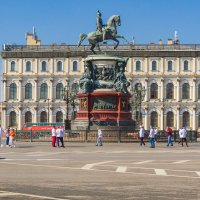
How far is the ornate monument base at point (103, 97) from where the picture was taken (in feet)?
174

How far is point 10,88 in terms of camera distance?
386ft

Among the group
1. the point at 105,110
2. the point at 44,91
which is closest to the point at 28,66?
the point at 44,91

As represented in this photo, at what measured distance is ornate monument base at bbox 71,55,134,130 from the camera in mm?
52903

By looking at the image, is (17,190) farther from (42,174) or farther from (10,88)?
(10,88)

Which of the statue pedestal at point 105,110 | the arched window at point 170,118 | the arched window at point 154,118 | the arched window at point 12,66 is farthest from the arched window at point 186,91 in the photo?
the statue pedestal at point 105,110

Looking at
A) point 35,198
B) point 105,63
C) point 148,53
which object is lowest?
point 35,198

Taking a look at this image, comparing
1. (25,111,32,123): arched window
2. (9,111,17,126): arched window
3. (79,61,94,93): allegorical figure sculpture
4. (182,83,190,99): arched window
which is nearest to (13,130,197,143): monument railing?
(79,61,94,93): allegorical figure sculpture

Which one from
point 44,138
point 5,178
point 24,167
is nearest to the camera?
point 5,178

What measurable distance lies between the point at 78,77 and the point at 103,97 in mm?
63990

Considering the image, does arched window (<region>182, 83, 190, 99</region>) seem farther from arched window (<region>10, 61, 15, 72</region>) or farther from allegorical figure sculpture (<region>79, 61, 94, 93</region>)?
allegorical figure sculpture (<region>79, 61, 94, 93</region>)

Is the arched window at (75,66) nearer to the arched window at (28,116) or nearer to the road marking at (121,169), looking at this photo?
the arched window at (28,116)

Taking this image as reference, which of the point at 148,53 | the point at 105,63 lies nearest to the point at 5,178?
the point at 105,63

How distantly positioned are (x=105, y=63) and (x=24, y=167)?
1218 inches

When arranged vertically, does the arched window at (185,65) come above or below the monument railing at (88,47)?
below
